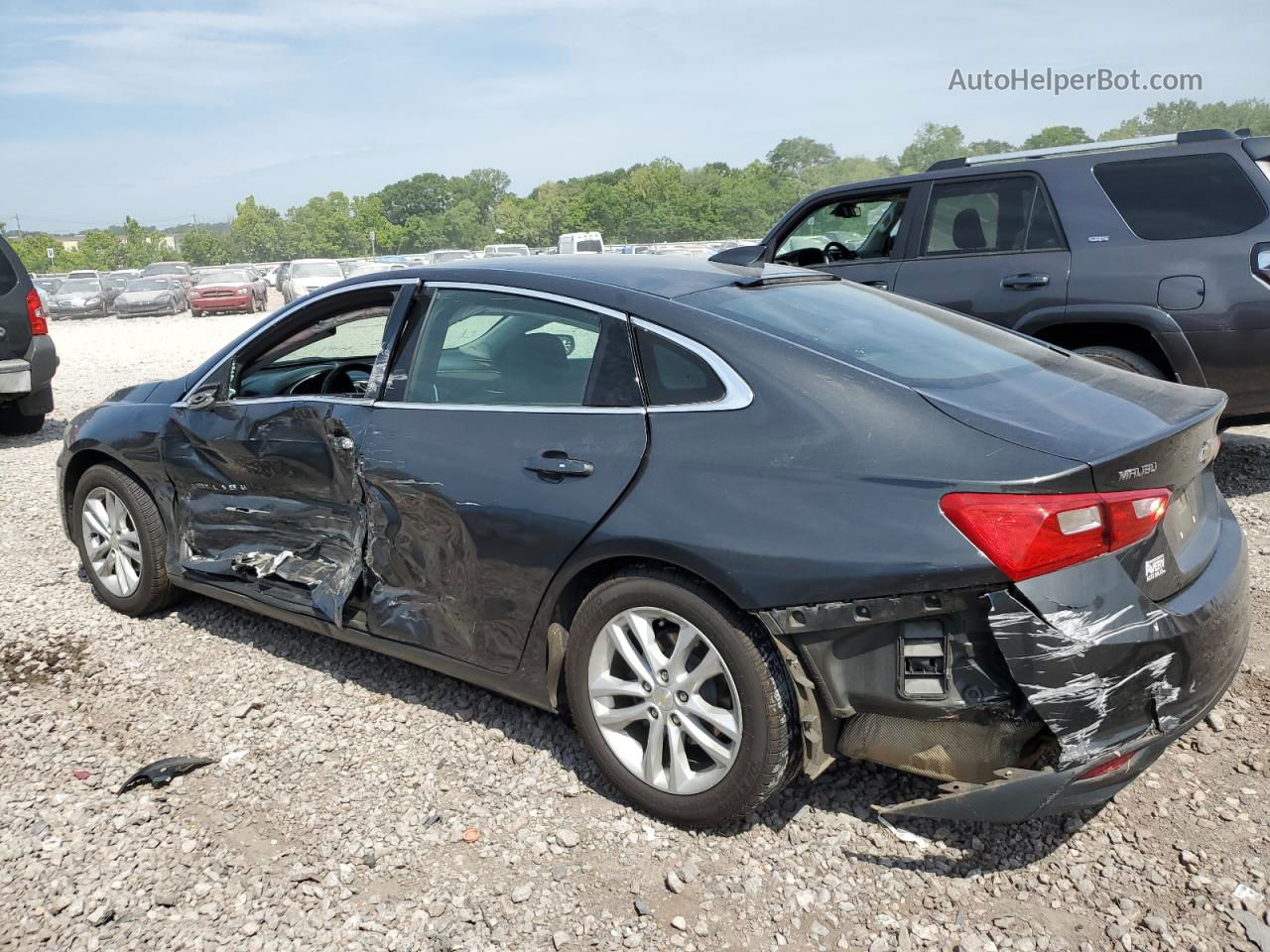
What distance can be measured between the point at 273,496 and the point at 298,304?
0.78 meters

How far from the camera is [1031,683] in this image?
99.3 inches

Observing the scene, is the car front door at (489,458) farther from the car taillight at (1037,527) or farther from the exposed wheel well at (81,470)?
the exposed wheel well at (81,470)

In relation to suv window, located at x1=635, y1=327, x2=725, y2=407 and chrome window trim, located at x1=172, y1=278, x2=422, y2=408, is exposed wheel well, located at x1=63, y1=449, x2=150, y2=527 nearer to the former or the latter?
chrome window trim, located at x1=172, y1=278, x2=422, y2=408

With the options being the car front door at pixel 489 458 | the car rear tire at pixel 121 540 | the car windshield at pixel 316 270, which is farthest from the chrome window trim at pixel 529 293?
the car windshield at pixel 316 270

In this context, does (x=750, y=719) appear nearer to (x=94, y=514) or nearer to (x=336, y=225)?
(x=94, y=514)

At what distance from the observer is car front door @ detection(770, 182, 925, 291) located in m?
6.94

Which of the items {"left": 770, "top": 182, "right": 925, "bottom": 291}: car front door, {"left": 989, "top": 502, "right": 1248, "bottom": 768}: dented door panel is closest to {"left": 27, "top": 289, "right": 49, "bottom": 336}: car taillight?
{"left": 770, "top": 182, "right": 925, "bottom": 291}: car front door

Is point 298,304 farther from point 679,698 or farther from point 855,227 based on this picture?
point 855,227

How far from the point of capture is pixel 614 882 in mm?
2914

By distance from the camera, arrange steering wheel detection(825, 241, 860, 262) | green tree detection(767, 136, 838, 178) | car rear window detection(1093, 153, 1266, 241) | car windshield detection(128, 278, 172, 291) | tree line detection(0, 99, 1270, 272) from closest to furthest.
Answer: car rear window detection(1093, 153, 1266, 241) < steering wheel detection(825, 241, 860, 262) < car windshield detection(128, 278, 172, 291) < tree line detection(0, 99, 1270, 272) < green tree detection(767, 136, 838, 178)

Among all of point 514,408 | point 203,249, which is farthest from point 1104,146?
point 203,249

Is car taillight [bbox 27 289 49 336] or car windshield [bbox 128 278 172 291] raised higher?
car taillight [bbox 27 289 49 336]

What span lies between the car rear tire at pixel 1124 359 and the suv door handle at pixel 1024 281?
0.46 m

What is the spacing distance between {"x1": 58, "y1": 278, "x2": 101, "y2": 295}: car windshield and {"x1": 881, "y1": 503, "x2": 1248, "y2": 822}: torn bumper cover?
3899 cm
